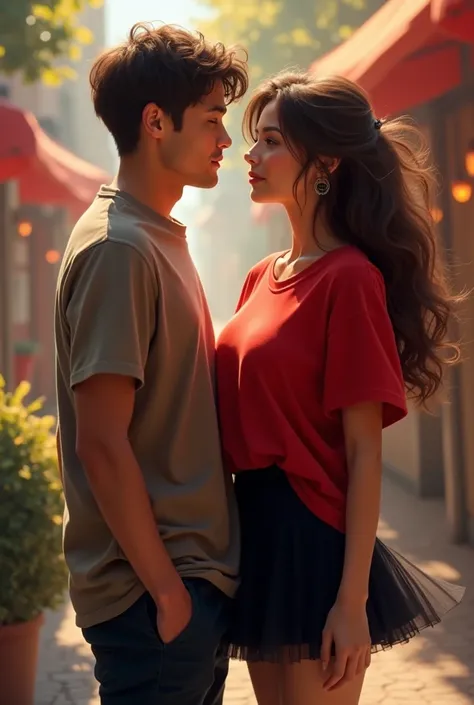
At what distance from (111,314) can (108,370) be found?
0.11 m

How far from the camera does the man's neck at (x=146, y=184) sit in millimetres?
2523

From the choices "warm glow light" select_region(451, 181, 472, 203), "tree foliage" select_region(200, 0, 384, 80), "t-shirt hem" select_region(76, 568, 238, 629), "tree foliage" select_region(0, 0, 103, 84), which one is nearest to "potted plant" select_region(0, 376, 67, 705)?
"t-shirt hem" select_region(76, 568, 238, 629)

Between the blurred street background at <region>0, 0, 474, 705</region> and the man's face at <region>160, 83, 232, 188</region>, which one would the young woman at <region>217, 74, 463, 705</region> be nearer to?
the man's face at <region>160, 83, 232, 188</region>

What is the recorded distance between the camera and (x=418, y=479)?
9930 mm

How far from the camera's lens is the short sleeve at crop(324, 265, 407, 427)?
8.07ft

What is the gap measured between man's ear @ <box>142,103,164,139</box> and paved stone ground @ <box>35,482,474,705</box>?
3.12 meters

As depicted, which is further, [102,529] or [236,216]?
[236,216]

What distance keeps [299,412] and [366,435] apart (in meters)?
0.15

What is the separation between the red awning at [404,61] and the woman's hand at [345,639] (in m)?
3.92

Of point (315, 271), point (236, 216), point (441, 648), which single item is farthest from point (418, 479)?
point (236, 216)

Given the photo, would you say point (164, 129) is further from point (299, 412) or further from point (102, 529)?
point (102, 529)

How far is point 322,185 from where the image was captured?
108 inches

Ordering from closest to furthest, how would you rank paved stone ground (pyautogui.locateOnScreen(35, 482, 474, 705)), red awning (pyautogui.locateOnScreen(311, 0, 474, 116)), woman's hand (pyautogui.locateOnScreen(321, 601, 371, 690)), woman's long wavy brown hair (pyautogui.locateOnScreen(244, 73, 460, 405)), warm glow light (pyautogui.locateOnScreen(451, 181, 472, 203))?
woman's hand (pyautogui.locateOnScreen(321, 601, 371, 690)) < woman's long wavy brown hair (pyautogui.locateOnScreen(244, 73, 460, 405)) < paved stone ground (pyautogui.locateOnScreen(35, 482, 474, 705)) < red awning (pyautogui.locateOnScreen(311, 0, 474, 116)) < warm glow light (pyautogui.locateOnScreen(451, 181, 472, 203))

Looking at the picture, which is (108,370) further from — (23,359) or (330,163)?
(23,359)
